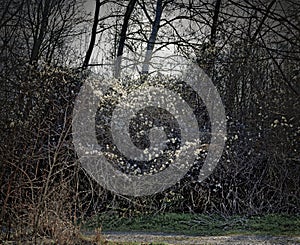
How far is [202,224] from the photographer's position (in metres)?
7.75

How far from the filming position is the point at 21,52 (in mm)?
12188

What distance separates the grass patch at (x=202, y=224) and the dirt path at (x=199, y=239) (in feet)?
1.13

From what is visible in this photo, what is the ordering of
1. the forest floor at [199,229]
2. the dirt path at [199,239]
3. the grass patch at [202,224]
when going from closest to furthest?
1. the dirt path at [199,239]
2. the forest floor at [199,229]
3. the grass patch at [202,224]

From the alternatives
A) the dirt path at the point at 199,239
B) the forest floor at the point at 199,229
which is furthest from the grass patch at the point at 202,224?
the dirt path at the point at 199,239

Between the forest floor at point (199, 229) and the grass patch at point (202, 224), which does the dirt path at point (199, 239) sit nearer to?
the forest floor at point (199, 229)

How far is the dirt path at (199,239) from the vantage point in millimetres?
6133

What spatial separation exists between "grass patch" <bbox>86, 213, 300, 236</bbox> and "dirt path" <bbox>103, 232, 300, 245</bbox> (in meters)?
0.34

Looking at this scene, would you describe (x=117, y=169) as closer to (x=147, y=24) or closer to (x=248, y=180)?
(x=248, y=180)

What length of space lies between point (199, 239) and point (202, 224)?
1328 mm

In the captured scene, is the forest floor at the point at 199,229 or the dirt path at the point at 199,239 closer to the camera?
the dirt path at the point at 199,239

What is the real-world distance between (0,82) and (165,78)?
9.66 ft

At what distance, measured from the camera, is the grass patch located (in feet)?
23.3

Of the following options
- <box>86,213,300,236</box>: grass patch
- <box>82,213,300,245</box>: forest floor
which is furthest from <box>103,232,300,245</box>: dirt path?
<box>86,213,300,236</box>: grass patch

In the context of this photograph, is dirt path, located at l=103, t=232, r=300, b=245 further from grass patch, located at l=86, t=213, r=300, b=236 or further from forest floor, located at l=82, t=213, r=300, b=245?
grass patch, located at l=86, t=213, r=300, b=236
